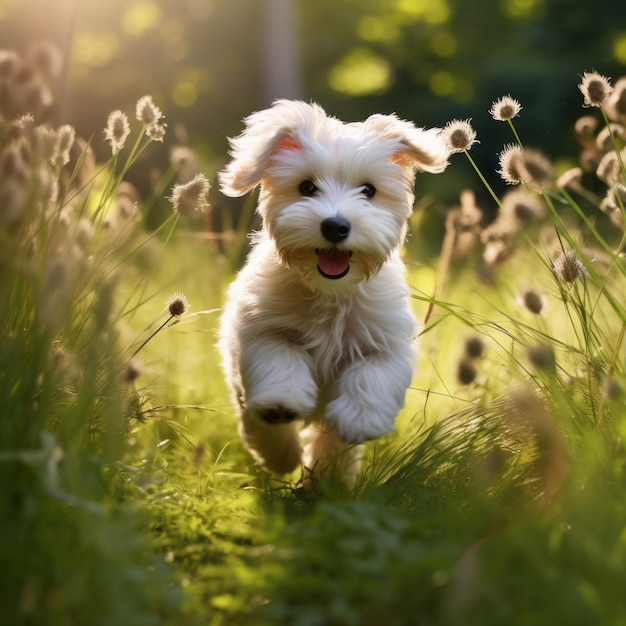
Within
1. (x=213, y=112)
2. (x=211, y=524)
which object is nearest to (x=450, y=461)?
(x=211, y=524)

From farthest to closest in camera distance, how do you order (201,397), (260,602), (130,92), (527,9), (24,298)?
(527,9), (130,92), (201,397), (24,298), (260,602)

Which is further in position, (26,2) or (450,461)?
(26,2)

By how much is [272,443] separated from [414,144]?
54.5 inches

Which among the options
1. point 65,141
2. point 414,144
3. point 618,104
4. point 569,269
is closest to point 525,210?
point 569,269

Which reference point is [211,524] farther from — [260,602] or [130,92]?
[130,92]

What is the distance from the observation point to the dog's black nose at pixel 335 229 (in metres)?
3.19

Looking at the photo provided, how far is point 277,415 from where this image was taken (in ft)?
10.3

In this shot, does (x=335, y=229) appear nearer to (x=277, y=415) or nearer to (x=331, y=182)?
(x=331, y=182)

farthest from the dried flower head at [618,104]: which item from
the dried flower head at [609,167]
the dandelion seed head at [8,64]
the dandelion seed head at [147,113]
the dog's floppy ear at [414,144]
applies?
the dandelion seed head at [8,64]

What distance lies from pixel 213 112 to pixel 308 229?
15.4 meters

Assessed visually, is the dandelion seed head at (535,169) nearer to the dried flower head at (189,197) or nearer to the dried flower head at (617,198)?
the dried flower head at (617,198)

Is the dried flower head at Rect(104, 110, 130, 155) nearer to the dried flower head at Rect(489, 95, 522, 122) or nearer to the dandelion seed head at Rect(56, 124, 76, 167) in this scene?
the dandelion seed head at Rect(56, 124, 76, 167)

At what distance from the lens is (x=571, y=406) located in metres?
3.17

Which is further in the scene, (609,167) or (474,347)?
(609,167)
